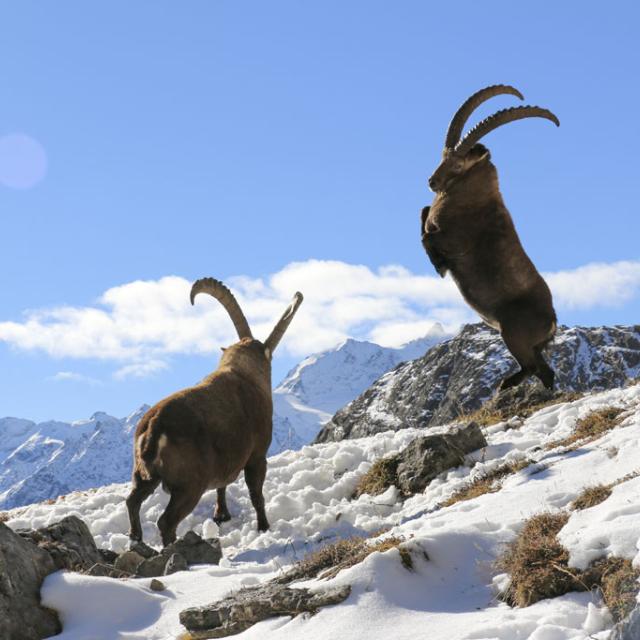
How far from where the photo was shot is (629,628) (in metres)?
4.86

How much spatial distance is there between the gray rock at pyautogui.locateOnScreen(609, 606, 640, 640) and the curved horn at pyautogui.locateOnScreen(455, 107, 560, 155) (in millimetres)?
7951

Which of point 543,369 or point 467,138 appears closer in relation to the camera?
point 467,138

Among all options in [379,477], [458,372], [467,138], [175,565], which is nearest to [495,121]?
[467,138]

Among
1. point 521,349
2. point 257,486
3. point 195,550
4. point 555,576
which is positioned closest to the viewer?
point 555,576

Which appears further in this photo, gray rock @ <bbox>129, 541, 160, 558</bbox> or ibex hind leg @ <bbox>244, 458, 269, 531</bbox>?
ibex hind leg @ <bbox>244, 458, 269, 531</bbox>

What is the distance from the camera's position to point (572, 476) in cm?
843

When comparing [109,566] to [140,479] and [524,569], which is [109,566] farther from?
[524,569]

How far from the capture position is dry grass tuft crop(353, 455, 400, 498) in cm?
1232

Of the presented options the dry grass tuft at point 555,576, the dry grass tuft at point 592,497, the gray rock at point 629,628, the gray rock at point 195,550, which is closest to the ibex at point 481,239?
the gray rock at point 195,550

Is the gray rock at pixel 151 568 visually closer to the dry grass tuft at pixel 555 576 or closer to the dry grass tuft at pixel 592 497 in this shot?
the dry grass tuft at pixel 555 576

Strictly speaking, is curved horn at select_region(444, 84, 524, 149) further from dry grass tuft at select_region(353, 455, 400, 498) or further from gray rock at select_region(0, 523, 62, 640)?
gray rock at select_region(0, 523, 62, 640)

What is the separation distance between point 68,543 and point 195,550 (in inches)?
54.6

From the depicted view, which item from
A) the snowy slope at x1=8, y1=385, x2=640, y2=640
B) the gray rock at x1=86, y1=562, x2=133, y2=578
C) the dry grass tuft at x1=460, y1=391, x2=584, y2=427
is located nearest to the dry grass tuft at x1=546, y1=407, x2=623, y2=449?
the snowy slope at x1=8, y1=385, x2=640, y2=640

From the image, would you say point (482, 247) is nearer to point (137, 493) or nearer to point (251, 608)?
point (137, 493)
